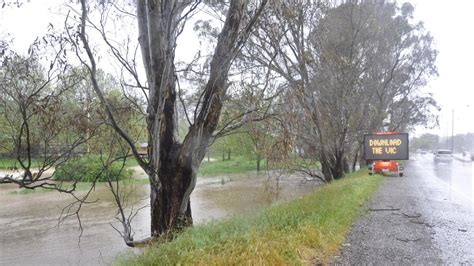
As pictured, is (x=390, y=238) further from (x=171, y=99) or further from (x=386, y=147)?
(x=386, y=147)

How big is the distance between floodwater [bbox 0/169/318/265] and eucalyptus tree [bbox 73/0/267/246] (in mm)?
1140

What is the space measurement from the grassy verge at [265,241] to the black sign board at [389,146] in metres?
11.8

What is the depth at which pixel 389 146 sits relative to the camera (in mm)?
18422

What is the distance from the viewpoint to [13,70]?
5520mm

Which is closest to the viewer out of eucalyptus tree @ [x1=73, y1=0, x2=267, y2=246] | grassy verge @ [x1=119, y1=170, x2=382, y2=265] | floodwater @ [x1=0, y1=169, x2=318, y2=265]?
grassy verge @ [x1=119, y1=170, x2=382, y2=265]

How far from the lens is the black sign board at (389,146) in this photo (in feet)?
60.2

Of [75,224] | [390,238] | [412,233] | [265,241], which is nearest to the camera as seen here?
[265,241]

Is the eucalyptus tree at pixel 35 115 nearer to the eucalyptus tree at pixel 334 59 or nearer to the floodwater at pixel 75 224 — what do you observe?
the floodwater at pixel 75 224

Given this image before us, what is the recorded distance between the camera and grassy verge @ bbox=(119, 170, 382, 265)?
424cm

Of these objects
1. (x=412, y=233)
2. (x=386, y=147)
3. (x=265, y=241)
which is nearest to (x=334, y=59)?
(x=386, y=147)

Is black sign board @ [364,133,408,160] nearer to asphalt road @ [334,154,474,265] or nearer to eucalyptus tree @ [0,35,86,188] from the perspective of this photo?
asphalt road @ [334,154,474,265]

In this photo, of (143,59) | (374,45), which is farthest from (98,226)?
(374,45)

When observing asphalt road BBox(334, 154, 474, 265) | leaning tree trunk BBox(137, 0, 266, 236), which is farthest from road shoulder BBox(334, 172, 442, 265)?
leaning tree trunk BBox(137, 0, 266, 236)

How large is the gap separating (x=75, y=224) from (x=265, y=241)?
10707mm
